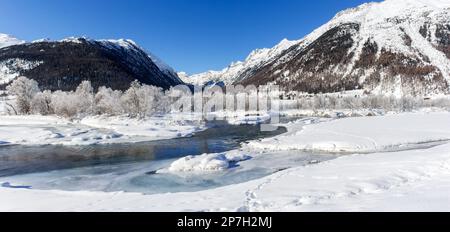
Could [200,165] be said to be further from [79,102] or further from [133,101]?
[79,102]

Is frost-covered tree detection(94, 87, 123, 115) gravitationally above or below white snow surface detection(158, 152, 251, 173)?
above

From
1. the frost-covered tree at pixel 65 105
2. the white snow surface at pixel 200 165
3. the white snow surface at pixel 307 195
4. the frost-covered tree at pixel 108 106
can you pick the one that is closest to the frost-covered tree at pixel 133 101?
the frost-covered tree at pixel 108 106

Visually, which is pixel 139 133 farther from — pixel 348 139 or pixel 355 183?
pixel 355 183

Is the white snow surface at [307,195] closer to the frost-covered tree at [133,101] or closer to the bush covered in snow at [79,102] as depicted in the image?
the frost-covered tree at [133,101]

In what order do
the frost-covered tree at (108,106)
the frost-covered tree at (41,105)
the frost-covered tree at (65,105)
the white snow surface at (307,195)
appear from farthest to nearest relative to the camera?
the frost-covered tree at (41,105)
the frost-covered tree at (108,106)
the frost-covered tree at (65,105)
the white snow surface at (307,195)

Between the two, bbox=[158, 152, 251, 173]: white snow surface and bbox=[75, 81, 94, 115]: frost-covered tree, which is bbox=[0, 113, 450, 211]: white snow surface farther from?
bbox=[75, 81, 94, 115]: frost-covered tree

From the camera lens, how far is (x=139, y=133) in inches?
2409

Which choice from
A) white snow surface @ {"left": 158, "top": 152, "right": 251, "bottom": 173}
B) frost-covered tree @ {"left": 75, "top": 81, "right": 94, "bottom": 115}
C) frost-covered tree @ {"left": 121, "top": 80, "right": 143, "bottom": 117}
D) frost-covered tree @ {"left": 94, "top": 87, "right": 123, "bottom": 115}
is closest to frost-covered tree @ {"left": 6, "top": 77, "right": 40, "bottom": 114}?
frost-covered tree @ {"left": 75, "top": 81, "right": 94, "bottom": 115}

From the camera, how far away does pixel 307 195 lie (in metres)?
17.6

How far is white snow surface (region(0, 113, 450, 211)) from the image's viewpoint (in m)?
15.3

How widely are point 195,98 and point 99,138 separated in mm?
108020

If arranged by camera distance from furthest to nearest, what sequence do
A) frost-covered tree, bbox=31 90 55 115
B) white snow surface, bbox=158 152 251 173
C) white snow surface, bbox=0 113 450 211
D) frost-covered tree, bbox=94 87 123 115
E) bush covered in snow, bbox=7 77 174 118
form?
frost-covered tree, bbox=31 90 55 115, frost-covered tree, bbox=94 87 123 115, bush covered in snow, bbox=7 77 174 118, white snow surface, bbox=158 152 251 173, white snow surface, bbox=0 113 450 211

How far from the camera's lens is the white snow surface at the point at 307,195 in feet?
50.2

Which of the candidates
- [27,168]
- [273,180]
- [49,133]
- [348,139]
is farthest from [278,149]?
[49,133]
